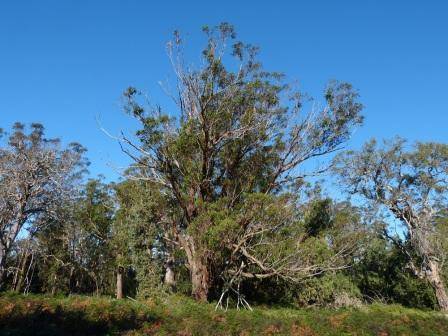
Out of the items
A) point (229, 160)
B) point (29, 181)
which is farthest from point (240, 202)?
point (29, 181)

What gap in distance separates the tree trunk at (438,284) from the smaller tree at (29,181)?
23835 millimetres

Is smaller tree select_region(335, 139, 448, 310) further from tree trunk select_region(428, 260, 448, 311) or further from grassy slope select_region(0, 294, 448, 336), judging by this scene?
grassy slope select_region(0, 294, 448, 336)

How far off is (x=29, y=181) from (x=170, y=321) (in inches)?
715

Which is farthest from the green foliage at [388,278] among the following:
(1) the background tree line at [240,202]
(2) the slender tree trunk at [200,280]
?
(2) the slender tree trunk at [200,280]

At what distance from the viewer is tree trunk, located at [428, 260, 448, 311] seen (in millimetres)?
27122

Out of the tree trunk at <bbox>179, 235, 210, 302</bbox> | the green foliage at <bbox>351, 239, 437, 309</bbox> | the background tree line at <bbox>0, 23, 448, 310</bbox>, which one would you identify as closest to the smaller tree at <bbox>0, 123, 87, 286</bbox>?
the background tree line at <bbox>0, 23, 448, 310</bbox>

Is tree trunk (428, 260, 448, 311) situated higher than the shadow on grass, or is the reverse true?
tree trunk (428, 260, 448, 311)

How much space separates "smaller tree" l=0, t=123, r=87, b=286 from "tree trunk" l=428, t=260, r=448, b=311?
78.2 feet

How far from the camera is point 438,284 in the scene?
27.9 m

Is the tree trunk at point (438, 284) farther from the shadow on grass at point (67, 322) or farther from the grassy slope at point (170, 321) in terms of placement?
the shadow on grass at point (67, 322)

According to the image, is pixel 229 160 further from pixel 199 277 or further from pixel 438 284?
pixel 438 284

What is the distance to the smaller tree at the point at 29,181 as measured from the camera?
25906 millimetres

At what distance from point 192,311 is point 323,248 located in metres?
7.45

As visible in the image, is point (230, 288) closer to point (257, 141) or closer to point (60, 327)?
point (257, 141)
